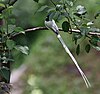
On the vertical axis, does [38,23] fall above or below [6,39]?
below

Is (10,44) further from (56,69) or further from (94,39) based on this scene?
(56,69)

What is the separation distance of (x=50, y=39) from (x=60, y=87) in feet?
4.08

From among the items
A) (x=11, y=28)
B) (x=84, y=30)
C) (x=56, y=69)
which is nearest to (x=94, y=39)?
(x=84, y=30)

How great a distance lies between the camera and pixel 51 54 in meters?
4.59

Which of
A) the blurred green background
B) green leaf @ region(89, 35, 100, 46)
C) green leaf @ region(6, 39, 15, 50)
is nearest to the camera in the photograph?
green leaf @ region(6, 39, 15, 50)

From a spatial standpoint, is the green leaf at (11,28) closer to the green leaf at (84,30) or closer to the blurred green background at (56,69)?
the green leaf at (84,30)

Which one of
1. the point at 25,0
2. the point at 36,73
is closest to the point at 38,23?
the point at 25,0

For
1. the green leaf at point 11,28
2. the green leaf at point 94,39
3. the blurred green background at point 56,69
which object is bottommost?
the blurred green background at point 56,69

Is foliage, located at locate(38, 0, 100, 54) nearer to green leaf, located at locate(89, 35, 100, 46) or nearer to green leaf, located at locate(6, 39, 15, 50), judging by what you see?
green leaf, located at locate(89, 35, 100, 46)

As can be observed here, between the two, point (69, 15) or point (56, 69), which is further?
point (56, 69)

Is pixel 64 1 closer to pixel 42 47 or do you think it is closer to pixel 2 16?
pixel 2 16

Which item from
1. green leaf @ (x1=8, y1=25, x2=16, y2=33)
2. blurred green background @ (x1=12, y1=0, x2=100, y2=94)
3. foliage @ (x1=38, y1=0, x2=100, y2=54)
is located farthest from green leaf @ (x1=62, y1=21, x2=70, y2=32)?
blurred green background @ (x1=12, y1=0, x2=100, y2=94)

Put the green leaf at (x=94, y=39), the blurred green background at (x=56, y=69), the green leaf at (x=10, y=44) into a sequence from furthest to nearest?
the blurred green background at (x=56, y=69) → the green leaf at (x=94, y=39) → the green leaf at (x=10, y=44)

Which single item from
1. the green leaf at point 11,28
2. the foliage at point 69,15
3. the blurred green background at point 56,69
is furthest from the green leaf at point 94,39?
the blurred green background at point 56,69
